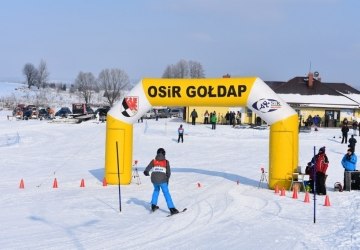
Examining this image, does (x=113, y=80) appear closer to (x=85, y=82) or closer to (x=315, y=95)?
(x=85, y=82)

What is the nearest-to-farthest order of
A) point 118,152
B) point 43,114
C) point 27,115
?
point 118,152 → point 27,115 → point 43,114

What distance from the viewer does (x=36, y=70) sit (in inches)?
5443

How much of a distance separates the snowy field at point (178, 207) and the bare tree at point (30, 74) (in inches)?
4563

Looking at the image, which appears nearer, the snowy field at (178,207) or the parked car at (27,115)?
the snowy field at (178,207)

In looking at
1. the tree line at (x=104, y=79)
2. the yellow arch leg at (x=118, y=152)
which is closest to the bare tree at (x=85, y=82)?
the tree line at (x=104, y=79)

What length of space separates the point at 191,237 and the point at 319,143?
2547 cm

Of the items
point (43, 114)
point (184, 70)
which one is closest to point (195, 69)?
point (184, 70)

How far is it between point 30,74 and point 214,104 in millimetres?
127576

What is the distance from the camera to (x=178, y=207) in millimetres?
12977

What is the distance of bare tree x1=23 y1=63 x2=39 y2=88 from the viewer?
137 m

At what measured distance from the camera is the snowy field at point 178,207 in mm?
9531

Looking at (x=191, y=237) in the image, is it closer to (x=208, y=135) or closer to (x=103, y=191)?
(x=103, y=191)

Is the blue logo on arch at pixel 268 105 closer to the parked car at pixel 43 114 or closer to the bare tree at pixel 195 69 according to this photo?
the parked car at pixel 43 114

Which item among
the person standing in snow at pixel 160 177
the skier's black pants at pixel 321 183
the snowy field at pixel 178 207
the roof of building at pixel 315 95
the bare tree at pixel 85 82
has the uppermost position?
the bare tree at pixel 85 82
